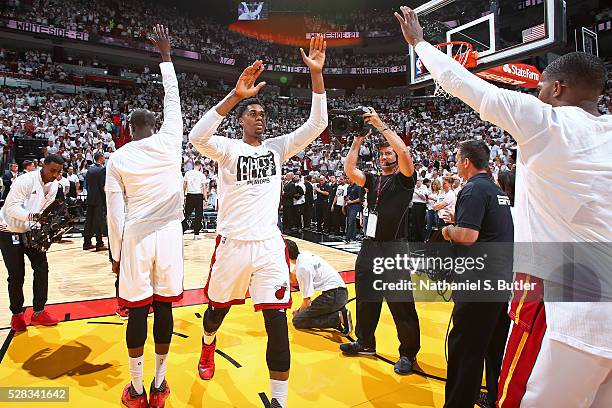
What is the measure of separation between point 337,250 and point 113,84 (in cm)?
2244

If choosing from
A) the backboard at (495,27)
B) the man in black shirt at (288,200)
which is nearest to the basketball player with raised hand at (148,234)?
the backboard at (495,27)

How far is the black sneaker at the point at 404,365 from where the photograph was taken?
346cm

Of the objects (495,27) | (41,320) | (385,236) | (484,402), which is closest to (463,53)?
(495,27)

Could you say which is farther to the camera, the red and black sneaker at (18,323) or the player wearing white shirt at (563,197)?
the red and black sneaker at (18,323)

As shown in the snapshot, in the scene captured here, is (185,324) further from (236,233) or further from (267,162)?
(267,162)

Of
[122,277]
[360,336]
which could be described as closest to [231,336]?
[360,336]

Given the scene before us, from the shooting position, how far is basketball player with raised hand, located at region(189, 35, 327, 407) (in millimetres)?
2669

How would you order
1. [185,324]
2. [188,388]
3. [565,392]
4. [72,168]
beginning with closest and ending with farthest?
[565,392] < [188,388] < [185,324] < [72,168]

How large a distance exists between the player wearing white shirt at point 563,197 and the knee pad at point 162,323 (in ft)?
7.69

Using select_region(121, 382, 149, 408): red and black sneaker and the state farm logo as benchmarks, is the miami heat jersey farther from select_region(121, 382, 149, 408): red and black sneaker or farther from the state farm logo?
the state farm logo

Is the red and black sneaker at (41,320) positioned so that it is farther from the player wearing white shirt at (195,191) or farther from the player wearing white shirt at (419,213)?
the player wearing white shirt at (419,213)

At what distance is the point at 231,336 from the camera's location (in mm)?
4277

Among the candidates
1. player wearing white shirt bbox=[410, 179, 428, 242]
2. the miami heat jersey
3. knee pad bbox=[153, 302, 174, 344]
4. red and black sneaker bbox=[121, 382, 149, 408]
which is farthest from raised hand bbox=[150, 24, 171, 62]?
player wearing white shirt bbox=[410, 179, 428, 242]

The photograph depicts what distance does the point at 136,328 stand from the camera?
2.84 metres
